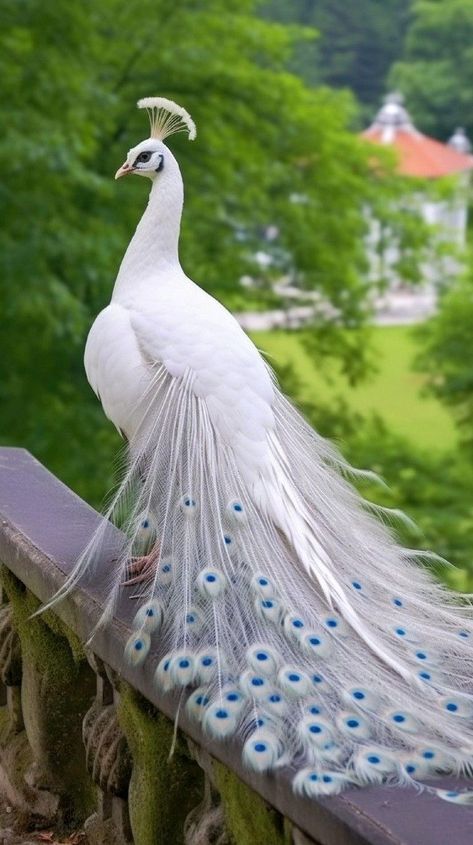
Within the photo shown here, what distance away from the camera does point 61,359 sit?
428 inches

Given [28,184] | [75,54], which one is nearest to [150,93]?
[75,54]

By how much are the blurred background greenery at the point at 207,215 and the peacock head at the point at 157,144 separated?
5.88m

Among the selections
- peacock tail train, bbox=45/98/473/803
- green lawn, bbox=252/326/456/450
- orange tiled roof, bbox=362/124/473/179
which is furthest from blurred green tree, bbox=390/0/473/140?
peacock tail train, bbox=45/98/473/803

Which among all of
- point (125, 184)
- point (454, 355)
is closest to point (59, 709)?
point (125, 184)

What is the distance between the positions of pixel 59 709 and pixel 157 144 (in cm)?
132

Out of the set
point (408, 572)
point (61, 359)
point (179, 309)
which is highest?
point (179, 309)

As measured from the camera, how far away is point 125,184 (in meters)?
10.8

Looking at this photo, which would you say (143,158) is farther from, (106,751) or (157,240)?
(106,751)

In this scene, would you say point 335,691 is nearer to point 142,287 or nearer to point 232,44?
point 142,287

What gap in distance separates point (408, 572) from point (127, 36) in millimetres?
10055

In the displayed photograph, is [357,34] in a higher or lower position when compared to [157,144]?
higher

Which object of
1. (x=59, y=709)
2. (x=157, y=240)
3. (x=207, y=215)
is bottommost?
(x=59, y=709)

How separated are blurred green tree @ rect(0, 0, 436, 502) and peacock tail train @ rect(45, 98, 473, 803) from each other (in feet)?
20.3

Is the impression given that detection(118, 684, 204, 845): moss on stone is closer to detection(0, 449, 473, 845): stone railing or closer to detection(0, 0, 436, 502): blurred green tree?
detection(0, 449, 473, 845): stone railing
